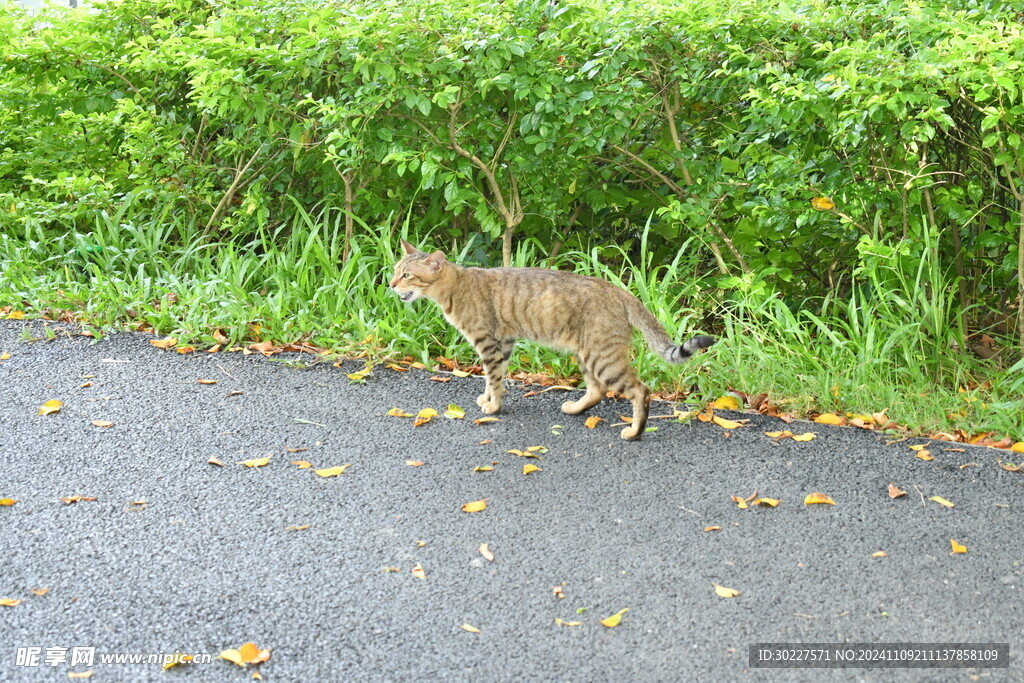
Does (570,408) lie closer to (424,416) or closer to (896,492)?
(424,416)

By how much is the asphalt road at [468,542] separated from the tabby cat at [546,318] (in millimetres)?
252

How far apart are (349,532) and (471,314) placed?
5.82ft

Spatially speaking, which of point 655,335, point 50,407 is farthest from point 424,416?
point 50,407

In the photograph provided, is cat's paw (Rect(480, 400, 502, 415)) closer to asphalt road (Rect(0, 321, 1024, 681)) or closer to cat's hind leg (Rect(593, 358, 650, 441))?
asphalt road (Rect(0, 321, 1024, 681))

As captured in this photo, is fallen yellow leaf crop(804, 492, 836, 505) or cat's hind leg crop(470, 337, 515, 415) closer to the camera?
fallen yellow leaf crop(804, 492, 836, 505)

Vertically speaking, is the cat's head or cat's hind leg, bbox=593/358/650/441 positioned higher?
the cat's head

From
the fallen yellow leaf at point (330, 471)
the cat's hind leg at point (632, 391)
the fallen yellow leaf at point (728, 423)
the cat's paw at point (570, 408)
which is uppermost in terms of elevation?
the cat's hind leg at point (632, 391)

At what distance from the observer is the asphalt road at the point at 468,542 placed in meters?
3.28

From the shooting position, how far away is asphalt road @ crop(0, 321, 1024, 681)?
328cm

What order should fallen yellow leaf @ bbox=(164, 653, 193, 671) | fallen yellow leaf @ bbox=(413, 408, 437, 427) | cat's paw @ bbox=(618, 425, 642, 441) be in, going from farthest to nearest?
1. fallen yellow leaf @ bbox=(413, 408, 437, 427)
2. cat's paw @ bbox=(618, 425, 642, 441)
3. fallen yellow leaf @ bbox=(164, 653, 193, 671)

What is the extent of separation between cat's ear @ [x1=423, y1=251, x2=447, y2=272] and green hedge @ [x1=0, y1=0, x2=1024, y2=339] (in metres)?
0.93

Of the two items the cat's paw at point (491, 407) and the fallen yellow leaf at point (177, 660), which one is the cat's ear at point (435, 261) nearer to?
the cat's paw at point (491, 407)

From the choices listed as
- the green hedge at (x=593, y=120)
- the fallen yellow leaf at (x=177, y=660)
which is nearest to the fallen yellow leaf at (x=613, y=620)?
the fallen yellow leaf at (x=177, y=660)

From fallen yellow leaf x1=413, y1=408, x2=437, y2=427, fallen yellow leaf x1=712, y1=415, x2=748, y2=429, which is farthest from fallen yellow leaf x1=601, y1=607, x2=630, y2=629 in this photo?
fallen yellow leaf x1=413, y1=408, x2=437, y2=427
